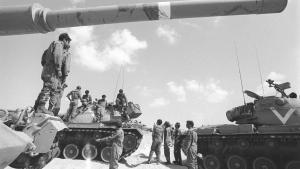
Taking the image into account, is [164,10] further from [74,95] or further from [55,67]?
[74,95]

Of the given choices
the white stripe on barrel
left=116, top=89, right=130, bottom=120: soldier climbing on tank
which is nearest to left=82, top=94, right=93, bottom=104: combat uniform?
left=116, top=89, right=130, bottom=120: soldier climbing on tank

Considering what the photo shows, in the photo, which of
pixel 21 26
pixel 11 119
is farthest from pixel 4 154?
pixel 11 119

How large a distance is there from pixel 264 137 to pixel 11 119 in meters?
8.43

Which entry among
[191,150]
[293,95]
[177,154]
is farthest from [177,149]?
[293,95]

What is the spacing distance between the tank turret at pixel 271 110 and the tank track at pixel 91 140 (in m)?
4.24

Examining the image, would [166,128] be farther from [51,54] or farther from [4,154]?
[4,154]

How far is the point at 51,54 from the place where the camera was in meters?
7.00

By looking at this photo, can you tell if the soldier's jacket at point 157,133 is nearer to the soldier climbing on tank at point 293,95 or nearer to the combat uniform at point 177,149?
the combat uniform at point 177,149

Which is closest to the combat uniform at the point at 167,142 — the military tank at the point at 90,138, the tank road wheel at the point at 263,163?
the military tank at the point at 90,138

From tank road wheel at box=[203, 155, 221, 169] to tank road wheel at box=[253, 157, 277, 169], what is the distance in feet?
4.72

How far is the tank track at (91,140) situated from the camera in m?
10.9

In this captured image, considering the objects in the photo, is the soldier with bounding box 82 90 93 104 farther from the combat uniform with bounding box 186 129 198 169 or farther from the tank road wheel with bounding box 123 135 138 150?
the combat uniform with bounding box 186 129 198 169

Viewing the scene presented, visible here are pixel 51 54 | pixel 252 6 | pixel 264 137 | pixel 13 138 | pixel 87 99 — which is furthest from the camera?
pixel 87 99

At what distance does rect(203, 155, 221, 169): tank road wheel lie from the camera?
1114cm
